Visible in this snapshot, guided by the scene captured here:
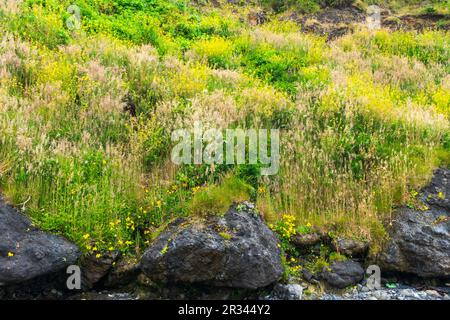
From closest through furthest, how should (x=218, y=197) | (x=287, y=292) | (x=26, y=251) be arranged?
(x=26, y=251) < (x=287, y=292) < (x=218, y=197)

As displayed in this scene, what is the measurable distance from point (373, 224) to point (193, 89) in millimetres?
4211

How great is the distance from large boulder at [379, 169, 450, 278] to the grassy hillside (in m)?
0.22

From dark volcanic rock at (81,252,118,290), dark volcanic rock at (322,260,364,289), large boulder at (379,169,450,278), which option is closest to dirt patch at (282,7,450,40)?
large boulder at (379,169,450,278)

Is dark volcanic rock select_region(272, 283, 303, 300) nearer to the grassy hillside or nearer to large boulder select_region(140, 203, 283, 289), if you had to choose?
large boulder select_region(140, 203, 283, 289)

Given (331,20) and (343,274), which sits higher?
(331,20)

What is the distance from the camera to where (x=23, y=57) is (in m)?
8.98

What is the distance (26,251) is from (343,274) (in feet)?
12.8

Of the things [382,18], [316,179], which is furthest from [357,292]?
[382,18]

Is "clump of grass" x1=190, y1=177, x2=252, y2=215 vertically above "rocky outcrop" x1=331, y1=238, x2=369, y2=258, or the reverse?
"clump of grass" x1=190, y1=177, x2=252, y2=215

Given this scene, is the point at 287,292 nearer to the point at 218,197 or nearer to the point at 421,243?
the point at 218,197

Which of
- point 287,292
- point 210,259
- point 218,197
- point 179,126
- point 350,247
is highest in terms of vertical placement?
point 179,126

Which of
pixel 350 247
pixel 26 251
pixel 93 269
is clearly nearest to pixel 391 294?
pixel 350 247

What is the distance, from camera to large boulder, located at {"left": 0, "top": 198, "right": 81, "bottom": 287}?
17.1 ft

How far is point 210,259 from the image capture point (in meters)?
5.51
